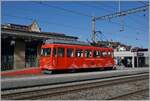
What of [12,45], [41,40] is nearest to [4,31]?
[12,45]

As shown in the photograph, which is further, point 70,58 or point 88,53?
point 88,53

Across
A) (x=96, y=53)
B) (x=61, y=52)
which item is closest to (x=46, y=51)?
(x=61, y=52)

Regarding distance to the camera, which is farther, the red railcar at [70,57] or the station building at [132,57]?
the station building at [132,57]

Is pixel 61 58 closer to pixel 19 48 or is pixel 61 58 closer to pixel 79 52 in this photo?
pixel 79 52

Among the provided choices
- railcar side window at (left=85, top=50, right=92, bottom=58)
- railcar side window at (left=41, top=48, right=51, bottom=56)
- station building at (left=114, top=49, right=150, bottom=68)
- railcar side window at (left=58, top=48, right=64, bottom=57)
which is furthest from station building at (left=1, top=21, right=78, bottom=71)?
station building at (left=114, top=49, right=150, bottom=68)

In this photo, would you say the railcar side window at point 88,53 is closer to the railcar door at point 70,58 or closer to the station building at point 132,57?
the railcar door at point 70,58

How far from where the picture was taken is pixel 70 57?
25.9m

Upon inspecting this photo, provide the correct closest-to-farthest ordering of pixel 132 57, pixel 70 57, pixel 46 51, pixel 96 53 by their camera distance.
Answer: pixel 46 51
pixel 70 57
pixel 96 53
pixel 132 57

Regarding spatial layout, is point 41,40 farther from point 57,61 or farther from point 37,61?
point 57,61

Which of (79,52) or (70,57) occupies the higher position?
(79,52)

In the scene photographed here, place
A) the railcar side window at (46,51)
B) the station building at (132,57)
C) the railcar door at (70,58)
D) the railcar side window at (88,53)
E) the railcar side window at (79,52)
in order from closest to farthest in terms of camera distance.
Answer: the railcar side window at (46,51) → the railcar door at (70,58) → the railcar side window at (79,52) → the railcar side window at (88,53) → the station building at (132,57)

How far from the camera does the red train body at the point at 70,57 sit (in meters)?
24.8

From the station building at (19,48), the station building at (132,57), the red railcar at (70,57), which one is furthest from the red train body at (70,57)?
the station building at (132,57)

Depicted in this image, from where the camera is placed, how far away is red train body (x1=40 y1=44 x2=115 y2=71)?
81.4ft
